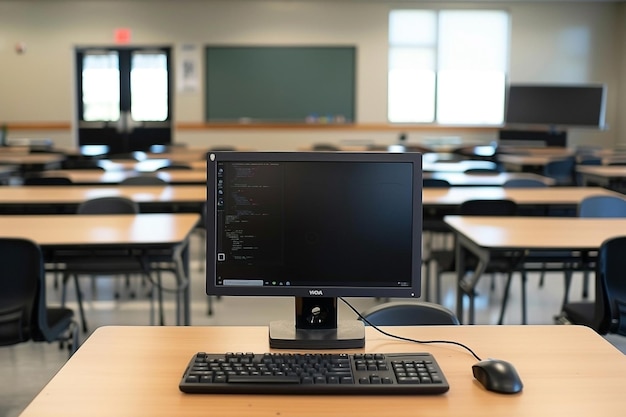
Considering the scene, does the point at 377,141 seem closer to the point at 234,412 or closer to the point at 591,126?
the point at 591,126

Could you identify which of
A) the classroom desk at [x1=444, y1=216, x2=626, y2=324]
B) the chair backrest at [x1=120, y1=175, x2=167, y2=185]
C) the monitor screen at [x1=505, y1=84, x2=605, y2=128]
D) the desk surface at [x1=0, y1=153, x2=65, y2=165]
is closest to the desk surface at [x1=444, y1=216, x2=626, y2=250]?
the classroom desk at [x1=444, y1=216, x2=626, y2=324]

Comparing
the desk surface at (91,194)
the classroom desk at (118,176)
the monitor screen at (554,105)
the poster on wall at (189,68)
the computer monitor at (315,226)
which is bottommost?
the desk surface at (91,194)

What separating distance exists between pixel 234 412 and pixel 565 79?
1225 cm

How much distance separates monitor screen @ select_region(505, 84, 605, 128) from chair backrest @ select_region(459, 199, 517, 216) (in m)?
8.19

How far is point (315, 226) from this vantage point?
184 centimetres

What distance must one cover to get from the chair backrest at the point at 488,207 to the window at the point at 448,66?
26.9ft

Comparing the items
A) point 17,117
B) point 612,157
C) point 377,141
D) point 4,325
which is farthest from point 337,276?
point 17,117

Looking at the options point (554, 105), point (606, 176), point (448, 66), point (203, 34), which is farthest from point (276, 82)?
point (606, 176)

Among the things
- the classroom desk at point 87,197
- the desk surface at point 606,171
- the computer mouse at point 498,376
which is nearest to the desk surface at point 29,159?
the classroom desk at point 87,197

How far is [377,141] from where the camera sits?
12453mm

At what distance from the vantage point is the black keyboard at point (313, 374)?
1.59 m

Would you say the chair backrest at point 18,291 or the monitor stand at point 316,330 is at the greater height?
the monitor stand at point 316,330

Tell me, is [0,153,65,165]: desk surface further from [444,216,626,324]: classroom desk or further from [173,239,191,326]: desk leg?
[444,216,626,324]: classroom desk

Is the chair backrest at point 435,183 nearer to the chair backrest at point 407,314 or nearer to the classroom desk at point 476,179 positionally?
the classroom desk at point 476,179
